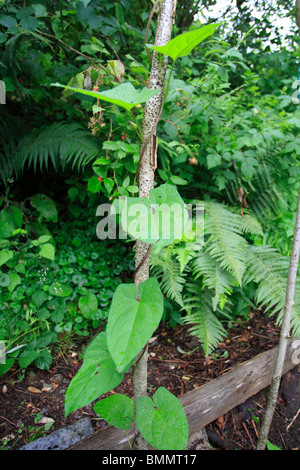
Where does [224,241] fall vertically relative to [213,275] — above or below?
above

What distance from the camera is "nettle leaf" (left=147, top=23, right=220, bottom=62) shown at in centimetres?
57

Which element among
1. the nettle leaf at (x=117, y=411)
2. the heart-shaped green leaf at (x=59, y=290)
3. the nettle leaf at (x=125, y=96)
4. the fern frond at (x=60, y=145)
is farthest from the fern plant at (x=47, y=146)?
the nettle leaf at (x=117, y=411)

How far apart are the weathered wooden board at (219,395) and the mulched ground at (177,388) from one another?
90mm

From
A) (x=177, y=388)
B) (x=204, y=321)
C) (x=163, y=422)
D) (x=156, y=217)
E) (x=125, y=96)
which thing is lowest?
(x=177, y=388)

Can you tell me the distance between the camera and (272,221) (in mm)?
2271

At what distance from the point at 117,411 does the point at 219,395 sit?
28.1 inches

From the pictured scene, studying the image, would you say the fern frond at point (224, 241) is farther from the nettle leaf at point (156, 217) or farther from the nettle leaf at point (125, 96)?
the nettle leaf at point (125, 96)

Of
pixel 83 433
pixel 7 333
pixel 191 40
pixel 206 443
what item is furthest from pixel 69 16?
pixel 206 443

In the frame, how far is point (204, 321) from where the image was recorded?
171cm

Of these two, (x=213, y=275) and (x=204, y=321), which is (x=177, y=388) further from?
(x=213, y=275)

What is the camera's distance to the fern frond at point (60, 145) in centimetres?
175

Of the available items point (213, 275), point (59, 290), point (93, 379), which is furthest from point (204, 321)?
point (93, 379)

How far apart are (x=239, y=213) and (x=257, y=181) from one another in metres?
0.31

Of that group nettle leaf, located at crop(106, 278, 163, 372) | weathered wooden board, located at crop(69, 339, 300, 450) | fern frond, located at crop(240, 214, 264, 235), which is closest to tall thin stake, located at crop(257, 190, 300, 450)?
weathered wooden board, located at crop(69, 339, 300, 450)
